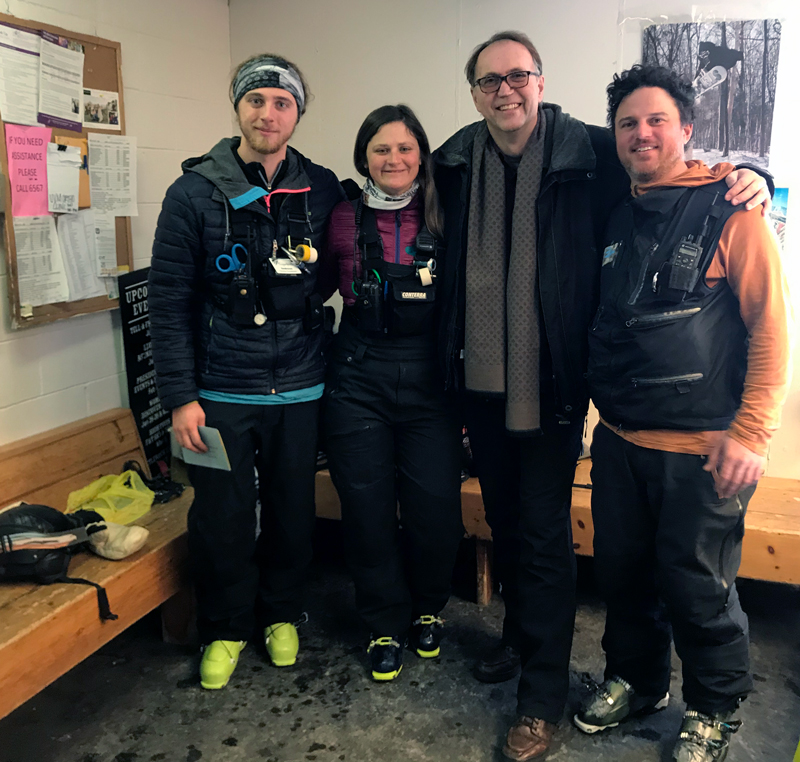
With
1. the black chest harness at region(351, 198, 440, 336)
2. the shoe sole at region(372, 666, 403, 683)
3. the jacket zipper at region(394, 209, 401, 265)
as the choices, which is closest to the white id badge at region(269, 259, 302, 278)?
the black chest harness at region(351, 198, 440, 336)

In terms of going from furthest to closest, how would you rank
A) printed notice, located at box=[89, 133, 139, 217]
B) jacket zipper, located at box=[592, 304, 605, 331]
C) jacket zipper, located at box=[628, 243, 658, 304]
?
printed notice, located at box=[89, 133, 139, 217] < jacket zipper, located at box=[592, 304, 605, 331] < jacket zipper, located at box=[628, 243, 658, 304]

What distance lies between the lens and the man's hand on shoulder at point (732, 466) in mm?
1552

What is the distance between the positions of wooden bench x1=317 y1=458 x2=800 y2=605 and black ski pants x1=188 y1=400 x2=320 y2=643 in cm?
47

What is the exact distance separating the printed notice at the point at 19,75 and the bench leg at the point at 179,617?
1.58m

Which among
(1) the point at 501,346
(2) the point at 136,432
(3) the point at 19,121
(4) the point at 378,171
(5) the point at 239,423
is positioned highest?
(3) the point at 19,121

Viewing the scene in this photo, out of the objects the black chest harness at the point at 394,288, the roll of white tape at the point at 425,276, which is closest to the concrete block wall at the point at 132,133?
the black chest harness at the point at 394,288

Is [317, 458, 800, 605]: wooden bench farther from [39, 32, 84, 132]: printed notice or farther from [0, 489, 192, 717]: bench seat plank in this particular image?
[39, 32, 84, 132]: printed notice

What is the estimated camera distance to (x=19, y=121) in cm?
225

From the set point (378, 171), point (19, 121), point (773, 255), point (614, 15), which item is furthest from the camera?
point (614, 15)

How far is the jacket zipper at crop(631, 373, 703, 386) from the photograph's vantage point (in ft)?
5.16

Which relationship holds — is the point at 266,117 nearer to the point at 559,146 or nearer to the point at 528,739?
the point at 559,146

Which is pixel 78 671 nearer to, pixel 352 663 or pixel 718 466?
pixel 352 663

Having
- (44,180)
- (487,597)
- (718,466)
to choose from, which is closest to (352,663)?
(487,597)

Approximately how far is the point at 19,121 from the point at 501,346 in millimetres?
1651
